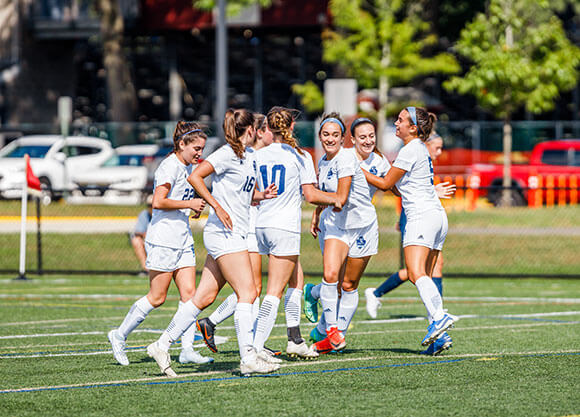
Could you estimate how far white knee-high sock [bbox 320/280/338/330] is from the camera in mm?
9031

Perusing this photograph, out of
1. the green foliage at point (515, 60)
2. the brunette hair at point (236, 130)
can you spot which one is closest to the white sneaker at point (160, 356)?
the brunette hair at point (236, 130)

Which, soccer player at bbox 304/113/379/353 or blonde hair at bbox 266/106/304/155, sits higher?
blonde hair at bbox 266/106/304/155

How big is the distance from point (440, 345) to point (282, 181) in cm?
192

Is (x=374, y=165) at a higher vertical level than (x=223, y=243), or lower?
higher

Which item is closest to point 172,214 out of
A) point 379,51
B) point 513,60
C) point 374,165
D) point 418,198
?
point 374,165

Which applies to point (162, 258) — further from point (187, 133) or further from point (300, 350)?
point (300, 350)

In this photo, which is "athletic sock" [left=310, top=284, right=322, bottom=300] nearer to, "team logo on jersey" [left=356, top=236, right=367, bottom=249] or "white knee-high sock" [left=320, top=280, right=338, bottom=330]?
"white knee-high sock" [left=320, top=280, right=338, bottom=330]

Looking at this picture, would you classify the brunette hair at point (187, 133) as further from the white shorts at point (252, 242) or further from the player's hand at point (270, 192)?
the white shorts at point (252, 242)

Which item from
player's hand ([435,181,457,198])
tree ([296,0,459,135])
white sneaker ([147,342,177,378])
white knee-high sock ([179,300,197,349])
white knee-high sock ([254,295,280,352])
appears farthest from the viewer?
tree ([296,0,459,135])

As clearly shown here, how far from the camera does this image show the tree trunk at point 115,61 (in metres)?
35.9

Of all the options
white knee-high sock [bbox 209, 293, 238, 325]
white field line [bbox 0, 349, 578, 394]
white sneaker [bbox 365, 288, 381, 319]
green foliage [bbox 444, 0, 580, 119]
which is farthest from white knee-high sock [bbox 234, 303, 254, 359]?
green foliage [bbox 444, 0, 580, 119]

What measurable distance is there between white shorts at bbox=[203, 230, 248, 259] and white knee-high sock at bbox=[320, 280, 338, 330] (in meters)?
1.42

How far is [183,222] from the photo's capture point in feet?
27.8

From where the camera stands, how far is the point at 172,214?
8430 mm
